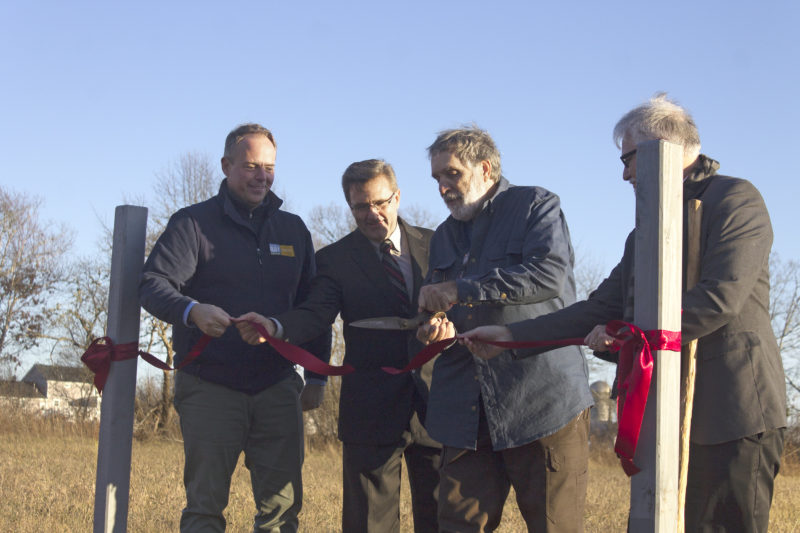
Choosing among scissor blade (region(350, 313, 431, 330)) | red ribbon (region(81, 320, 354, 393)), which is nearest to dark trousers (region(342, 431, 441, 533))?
red ribbon (region(81, 320, 354, 393))

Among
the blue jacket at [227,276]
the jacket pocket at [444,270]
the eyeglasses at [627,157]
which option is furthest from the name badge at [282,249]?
the eyeglasses at [627,157]

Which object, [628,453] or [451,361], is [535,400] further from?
[628,453]

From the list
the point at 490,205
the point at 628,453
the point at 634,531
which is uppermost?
the point at 490,205

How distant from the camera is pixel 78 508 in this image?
7.91m

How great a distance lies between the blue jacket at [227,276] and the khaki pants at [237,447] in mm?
87

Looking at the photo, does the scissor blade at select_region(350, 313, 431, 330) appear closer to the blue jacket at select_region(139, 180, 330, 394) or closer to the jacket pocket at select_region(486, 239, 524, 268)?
the jacket pocket at select_region(486, 239, 524, 268)

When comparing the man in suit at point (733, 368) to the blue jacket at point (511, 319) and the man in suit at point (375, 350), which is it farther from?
the man in suit at point (375, 350)

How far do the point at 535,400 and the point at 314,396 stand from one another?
1803mm

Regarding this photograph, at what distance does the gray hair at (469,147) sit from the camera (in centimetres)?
434

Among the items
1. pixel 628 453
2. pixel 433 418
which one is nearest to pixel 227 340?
pixel 433 418

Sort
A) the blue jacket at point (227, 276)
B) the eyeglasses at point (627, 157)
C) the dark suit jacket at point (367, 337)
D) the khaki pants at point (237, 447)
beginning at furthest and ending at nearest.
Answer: the dark suit jacket at point (367, 337) → the blue jacket at point (227, 276) → the khaki pants at point (237, 447) → the eyeglasses at point (627, 157)

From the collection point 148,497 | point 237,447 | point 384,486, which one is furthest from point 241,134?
point 148,497

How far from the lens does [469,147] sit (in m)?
4.34

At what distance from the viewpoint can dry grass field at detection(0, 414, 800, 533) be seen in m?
7.56
